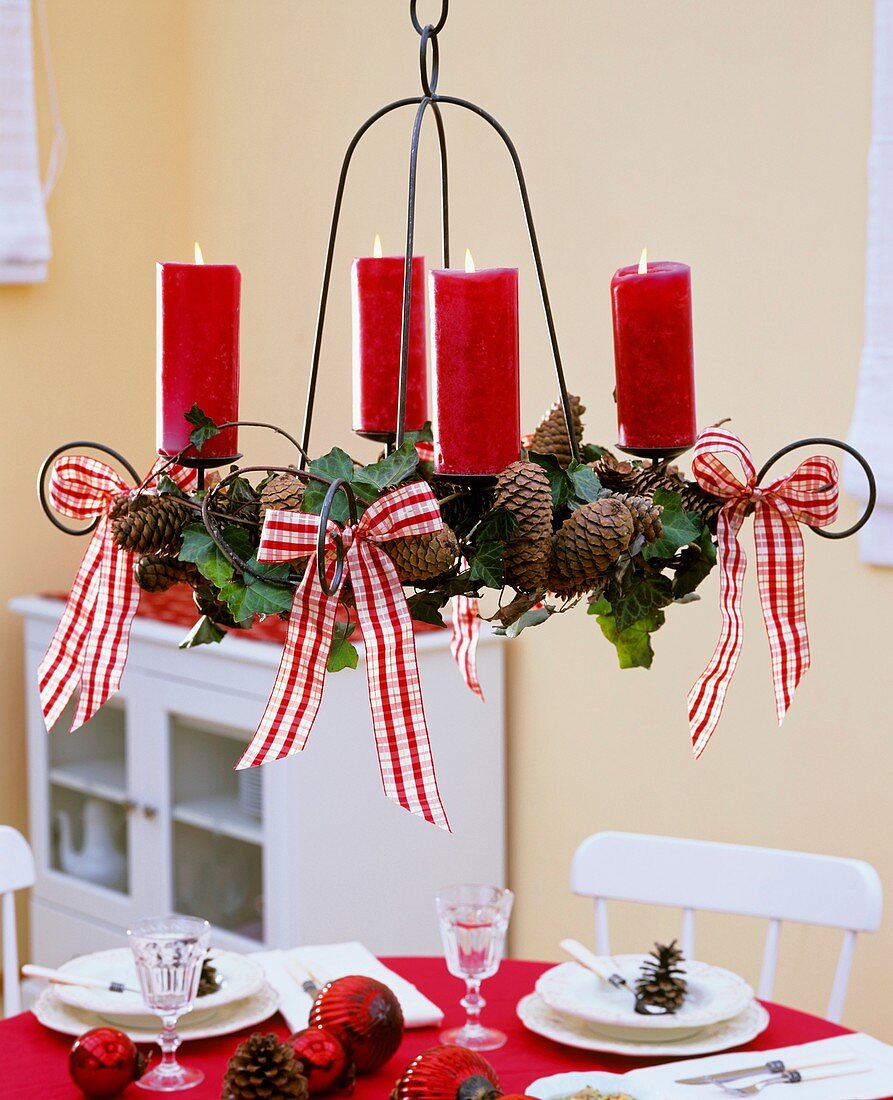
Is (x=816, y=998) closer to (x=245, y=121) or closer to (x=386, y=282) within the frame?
(x=386, y=282)

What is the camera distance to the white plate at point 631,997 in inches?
59.3

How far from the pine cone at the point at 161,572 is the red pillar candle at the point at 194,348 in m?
0.08

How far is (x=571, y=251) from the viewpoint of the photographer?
8.29ft

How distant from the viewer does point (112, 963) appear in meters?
1.68

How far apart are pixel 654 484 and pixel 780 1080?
0.67 m

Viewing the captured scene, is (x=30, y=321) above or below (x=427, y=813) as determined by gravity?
above

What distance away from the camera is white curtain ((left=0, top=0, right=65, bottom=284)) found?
286 centimetres

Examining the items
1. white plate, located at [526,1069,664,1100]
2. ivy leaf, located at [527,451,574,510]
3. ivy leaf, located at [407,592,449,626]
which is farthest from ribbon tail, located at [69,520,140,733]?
white plate, located at [526,1069,664,1100]

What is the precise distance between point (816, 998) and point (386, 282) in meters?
1.56

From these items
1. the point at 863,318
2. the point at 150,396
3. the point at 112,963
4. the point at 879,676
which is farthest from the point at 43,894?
the point at 863,318

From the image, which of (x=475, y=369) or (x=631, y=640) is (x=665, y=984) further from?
(x=475, y=369)

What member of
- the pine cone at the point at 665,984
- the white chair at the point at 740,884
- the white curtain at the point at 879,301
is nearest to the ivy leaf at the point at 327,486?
the pine cone at the point at 665,984

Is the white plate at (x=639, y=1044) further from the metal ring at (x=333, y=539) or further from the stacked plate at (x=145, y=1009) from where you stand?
the metal ring at (x=333, y=539)

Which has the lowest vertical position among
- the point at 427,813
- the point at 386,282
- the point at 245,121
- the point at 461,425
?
the point at 427,813
